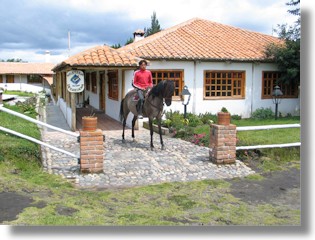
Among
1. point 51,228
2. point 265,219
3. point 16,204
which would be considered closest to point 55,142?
point 16,204

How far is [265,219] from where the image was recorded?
4.60m

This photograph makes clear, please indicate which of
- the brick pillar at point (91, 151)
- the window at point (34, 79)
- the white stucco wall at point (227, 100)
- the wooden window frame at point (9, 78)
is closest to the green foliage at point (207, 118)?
the white stucco wall at point (227, 100)

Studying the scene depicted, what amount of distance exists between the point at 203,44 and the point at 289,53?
12.1 ft

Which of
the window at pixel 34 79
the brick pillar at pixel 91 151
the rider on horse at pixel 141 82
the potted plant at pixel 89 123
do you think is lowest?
the brick pillar at pixel 91 151

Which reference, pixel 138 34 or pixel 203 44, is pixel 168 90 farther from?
pixel 138 34

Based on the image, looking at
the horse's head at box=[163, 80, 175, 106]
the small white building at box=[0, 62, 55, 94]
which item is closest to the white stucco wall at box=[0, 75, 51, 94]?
the small white building at box=[0, 62, 55, 94]

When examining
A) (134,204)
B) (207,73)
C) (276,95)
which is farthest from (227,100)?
(134,204)

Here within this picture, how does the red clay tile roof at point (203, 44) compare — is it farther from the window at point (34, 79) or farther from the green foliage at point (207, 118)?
the window at point (34, 79)

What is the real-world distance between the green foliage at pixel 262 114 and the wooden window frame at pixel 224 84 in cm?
90

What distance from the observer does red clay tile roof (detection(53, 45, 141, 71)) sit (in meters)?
10.9

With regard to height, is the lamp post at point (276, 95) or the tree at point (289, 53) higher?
the tree at point (289, 53)

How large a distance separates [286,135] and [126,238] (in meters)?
7.22

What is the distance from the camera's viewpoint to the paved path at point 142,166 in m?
6.36

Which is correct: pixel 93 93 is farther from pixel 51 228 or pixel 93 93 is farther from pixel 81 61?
pixel 51 228
